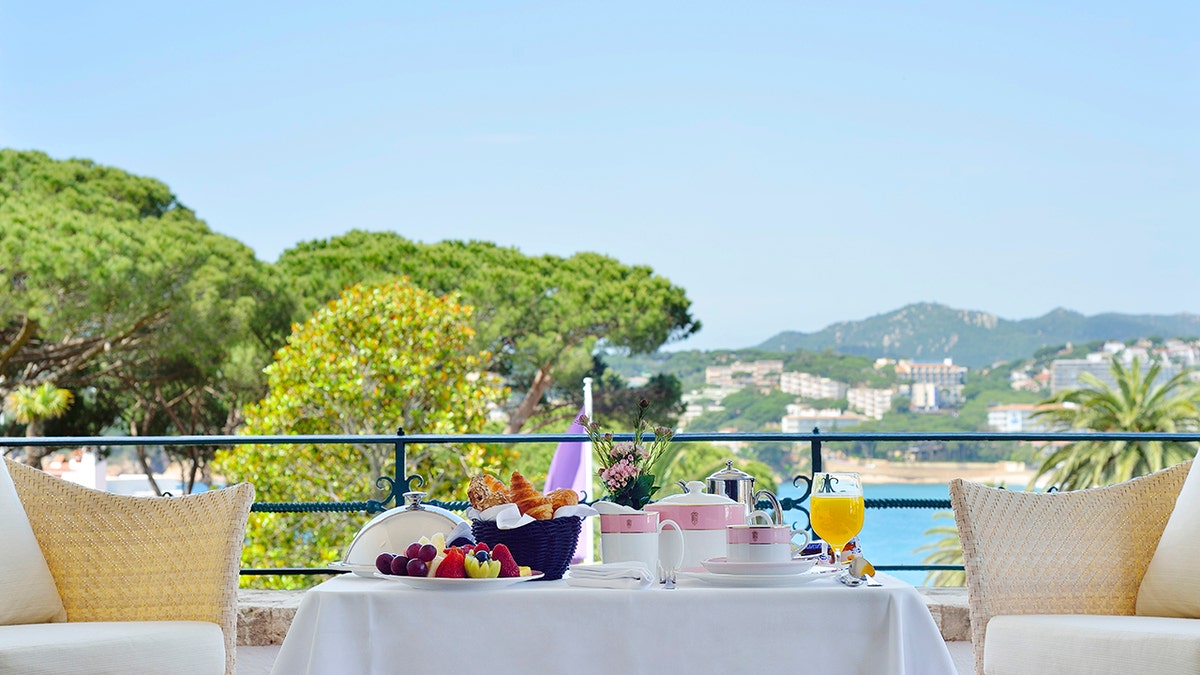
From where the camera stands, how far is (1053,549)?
7.45 feet

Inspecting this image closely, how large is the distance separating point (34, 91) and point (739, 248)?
16264 millimetres

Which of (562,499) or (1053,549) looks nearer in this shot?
(562,499)

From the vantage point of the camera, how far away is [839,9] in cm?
2906

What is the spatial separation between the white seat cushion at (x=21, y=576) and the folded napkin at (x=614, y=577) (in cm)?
118

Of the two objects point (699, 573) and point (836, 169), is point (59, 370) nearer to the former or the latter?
point (699, 573)

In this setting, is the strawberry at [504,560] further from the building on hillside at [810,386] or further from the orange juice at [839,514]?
the building on hillside at [810,386]

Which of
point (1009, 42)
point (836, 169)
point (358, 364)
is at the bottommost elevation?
point (358, 364)

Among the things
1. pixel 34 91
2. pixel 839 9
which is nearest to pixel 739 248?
pixel 839 9

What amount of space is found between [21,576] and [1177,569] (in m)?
2.16

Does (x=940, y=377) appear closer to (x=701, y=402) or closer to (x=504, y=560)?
(x=701, y=402)

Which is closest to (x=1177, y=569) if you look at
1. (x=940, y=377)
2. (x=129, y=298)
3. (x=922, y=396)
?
(x=129, y=298)

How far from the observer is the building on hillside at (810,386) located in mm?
26375

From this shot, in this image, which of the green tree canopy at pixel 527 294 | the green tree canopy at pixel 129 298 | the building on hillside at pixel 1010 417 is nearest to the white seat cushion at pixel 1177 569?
the green tree canopy at pixel 129 298

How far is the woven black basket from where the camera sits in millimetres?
1723
